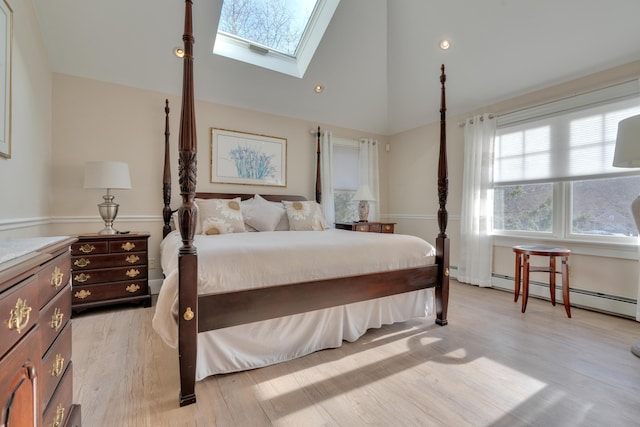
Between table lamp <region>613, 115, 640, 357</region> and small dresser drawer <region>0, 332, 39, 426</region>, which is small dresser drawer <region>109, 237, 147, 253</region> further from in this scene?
table lamp <region>613, 115, 640, 357</region>

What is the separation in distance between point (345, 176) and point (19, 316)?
4.43 metres

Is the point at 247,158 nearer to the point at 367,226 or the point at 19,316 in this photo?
the point at 367,226

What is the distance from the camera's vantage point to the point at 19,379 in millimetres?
686

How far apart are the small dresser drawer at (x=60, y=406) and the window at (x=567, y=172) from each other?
4.19 m

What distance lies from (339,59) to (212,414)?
3.91 metres

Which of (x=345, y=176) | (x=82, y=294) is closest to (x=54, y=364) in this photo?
(x=82, y=294)

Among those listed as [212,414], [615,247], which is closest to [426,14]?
[615,247]

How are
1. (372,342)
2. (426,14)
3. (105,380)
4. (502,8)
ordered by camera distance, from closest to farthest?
1. (105,380)
2. (372,342)
3. (502,8)
4. (426,14)

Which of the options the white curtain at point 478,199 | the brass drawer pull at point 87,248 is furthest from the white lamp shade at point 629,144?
the brass drawer pull at point 87,248

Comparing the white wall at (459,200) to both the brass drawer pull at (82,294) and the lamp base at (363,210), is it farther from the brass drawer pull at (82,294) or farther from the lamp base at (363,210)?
the brass drawer pull at (82,294)

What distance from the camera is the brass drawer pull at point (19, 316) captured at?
66cm

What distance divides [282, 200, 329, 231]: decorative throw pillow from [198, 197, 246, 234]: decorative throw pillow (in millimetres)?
624

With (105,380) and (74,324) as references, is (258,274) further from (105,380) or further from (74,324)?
(74,324)

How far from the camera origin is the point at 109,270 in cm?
285
